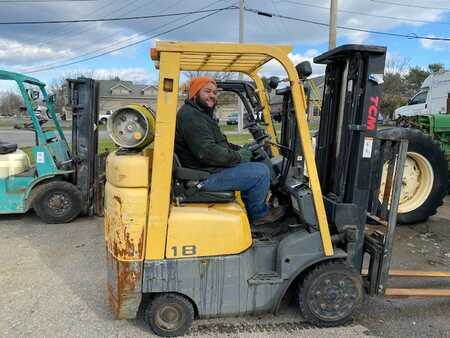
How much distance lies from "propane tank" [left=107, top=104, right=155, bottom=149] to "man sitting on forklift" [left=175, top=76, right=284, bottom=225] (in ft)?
0.89

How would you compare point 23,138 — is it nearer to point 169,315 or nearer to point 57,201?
point 57,201

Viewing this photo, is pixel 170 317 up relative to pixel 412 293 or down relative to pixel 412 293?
down

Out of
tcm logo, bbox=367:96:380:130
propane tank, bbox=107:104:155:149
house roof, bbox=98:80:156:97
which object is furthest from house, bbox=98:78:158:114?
tcm logo, bbox=367:96:380:130

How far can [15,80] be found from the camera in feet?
21.9

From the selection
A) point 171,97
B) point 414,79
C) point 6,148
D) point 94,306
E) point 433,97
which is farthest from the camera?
point 414,79

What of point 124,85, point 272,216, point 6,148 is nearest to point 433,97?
point 272,216

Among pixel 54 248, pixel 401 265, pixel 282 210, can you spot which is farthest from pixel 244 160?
pixel 54 248

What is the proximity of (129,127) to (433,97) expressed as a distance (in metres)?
14.9

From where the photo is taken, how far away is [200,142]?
334 centimetres

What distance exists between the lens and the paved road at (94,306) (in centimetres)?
352

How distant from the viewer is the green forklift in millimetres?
6652

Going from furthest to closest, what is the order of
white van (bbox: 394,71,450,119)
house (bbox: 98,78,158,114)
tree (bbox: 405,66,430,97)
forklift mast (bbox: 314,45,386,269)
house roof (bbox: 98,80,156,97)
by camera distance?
house roof (bbox: 98,80,156,97) < house (bbox: 98,78,158,114) < tree (bbox: 405,66,430,97) < white van (bbox: 394,71,450,119) < forklift mast (bbox: 314,45,386,269)

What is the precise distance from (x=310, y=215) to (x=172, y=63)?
161cm

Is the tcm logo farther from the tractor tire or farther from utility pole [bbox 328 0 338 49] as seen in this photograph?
utility pole [bbox 328 0 338 49]
